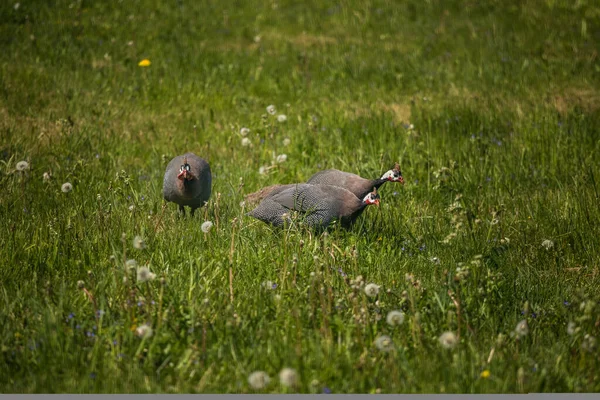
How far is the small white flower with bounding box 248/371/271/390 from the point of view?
9.82 feet

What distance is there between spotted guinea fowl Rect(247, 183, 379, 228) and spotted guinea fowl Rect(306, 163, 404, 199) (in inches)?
15.5

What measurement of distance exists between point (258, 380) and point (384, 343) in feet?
2.01

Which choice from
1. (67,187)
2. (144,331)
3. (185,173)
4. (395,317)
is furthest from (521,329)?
(67,187)

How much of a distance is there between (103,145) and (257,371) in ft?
14.6

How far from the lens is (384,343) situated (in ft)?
10.5

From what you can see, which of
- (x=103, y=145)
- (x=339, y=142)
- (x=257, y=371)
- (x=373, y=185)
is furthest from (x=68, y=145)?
(x=257, y=371)

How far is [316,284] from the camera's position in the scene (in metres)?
3.90

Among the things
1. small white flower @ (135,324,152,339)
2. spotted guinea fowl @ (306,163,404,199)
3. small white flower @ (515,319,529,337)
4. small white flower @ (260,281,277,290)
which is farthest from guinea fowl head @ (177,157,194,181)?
small white flower @ (515,319,529,337)

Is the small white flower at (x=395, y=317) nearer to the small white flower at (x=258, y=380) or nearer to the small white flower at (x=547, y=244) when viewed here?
the small white flower at (x=258, y=380)

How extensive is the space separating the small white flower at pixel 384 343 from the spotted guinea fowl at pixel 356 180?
2133 millimetres

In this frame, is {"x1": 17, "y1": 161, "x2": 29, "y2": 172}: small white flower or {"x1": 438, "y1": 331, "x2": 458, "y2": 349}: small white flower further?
{"x1": 17, "y1": 161, "x2": 29, "y2": 172}: small white flower

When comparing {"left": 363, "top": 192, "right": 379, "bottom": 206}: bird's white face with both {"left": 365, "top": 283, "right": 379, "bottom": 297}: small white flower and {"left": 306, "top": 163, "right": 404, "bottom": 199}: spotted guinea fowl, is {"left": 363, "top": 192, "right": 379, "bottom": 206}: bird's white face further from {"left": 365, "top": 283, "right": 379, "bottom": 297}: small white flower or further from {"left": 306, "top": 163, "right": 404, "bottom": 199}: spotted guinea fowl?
{"left": 365, "top": 283, "right": 379, "bottom": 297}: small white flower

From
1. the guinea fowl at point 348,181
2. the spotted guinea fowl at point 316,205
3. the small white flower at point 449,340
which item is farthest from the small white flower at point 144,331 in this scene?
the guinea fowl at point 348,181

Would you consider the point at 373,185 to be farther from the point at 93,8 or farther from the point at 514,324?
the point at 93,8
